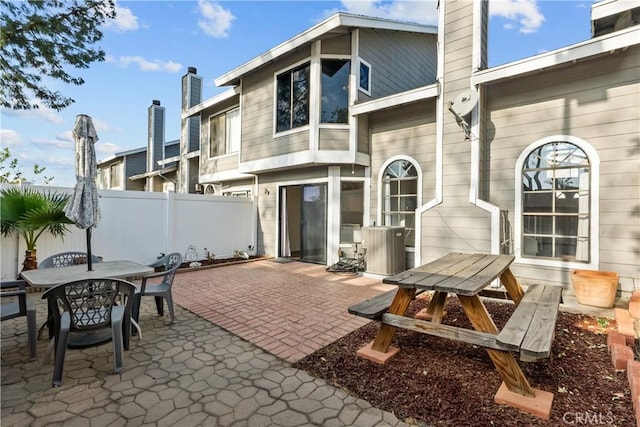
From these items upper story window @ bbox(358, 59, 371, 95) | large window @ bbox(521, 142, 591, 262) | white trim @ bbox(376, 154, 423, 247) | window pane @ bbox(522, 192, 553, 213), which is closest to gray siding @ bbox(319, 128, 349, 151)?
white trim @ bbox(376, 154, 423, 247)

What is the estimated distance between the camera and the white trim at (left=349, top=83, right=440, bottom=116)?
19.2 ft

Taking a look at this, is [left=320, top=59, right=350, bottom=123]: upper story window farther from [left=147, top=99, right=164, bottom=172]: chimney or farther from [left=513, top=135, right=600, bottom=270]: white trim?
[left=147, top=99, right=164, bottom=172]: chimney

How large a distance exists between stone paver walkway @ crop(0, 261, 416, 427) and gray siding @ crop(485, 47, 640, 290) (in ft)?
13.3

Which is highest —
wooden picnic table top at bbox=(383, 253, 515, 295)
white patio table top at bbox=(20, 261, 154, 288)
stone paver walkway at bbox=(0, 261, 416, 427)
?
wooden picnic table top at bbox=(383, 253, 515, 295)

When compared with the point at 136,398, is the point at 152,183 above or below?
above

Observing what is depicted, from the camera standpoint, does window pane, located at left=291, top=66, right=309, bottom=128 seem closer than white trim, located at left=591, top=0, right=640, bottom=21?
No

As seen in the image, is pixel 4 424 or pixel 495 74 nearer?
pixel 4 424

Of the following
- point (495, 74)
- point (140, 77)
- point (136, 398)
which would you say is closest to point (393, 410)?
point (136, 398)

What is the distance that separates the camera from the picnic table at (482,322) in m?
2.06

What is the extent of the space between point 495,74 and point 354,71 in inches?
121

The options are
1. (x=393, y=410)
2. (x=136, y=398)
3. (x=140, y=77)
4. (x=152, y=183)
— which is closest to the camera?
(x=393, y=410)

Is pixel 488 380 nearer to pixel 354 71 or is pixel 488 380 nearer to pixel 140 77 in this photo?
pixel 354 71

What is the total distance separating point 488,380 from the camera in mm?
2438

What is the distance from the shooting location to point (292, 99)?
7816mm
